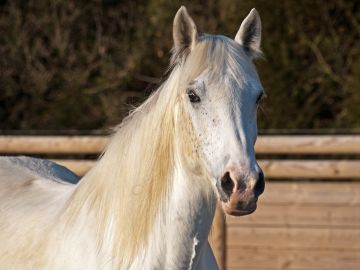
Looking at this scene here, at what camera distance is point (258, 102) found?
3.06 metres

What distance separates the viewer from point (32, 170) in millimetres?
4285

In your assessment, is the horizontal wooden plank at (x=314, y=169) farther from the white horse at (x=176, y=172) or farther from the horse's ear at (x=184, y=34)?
the horse's ear at (x=184, y=34)

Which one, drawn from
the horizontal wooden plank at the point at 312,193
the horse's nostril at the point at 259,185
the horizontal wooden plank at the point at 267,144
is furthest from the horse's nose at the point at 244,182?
the horizontal wooden plank at the point at 312,193

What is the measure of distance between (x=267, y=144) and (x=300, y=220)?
0.61 m

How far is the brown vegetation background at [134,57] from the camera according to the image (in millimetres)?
9367

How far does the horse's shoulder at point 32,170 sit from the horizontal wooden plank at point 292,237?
7.82ft

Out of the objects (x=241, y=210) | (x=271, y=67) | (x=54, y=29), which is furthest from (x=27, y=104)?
(x=241, y=210)

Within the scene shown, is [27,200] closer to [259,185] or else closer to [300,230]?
[259,185]

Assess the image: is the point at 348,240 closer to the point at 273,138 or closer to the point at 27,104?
the point at 273,138

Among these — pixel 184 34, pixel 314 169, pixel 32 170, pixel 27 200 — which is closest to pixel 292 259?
pixel 314 169

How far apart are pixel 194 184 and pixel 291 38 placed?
660 cm

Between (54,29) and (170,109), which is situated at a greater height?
(170,109)

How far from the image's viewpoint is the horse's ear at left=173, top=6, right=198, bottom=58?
317 cm

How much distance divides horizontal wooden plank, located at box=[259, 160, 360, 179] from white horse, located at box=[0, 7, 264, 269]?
327cm
